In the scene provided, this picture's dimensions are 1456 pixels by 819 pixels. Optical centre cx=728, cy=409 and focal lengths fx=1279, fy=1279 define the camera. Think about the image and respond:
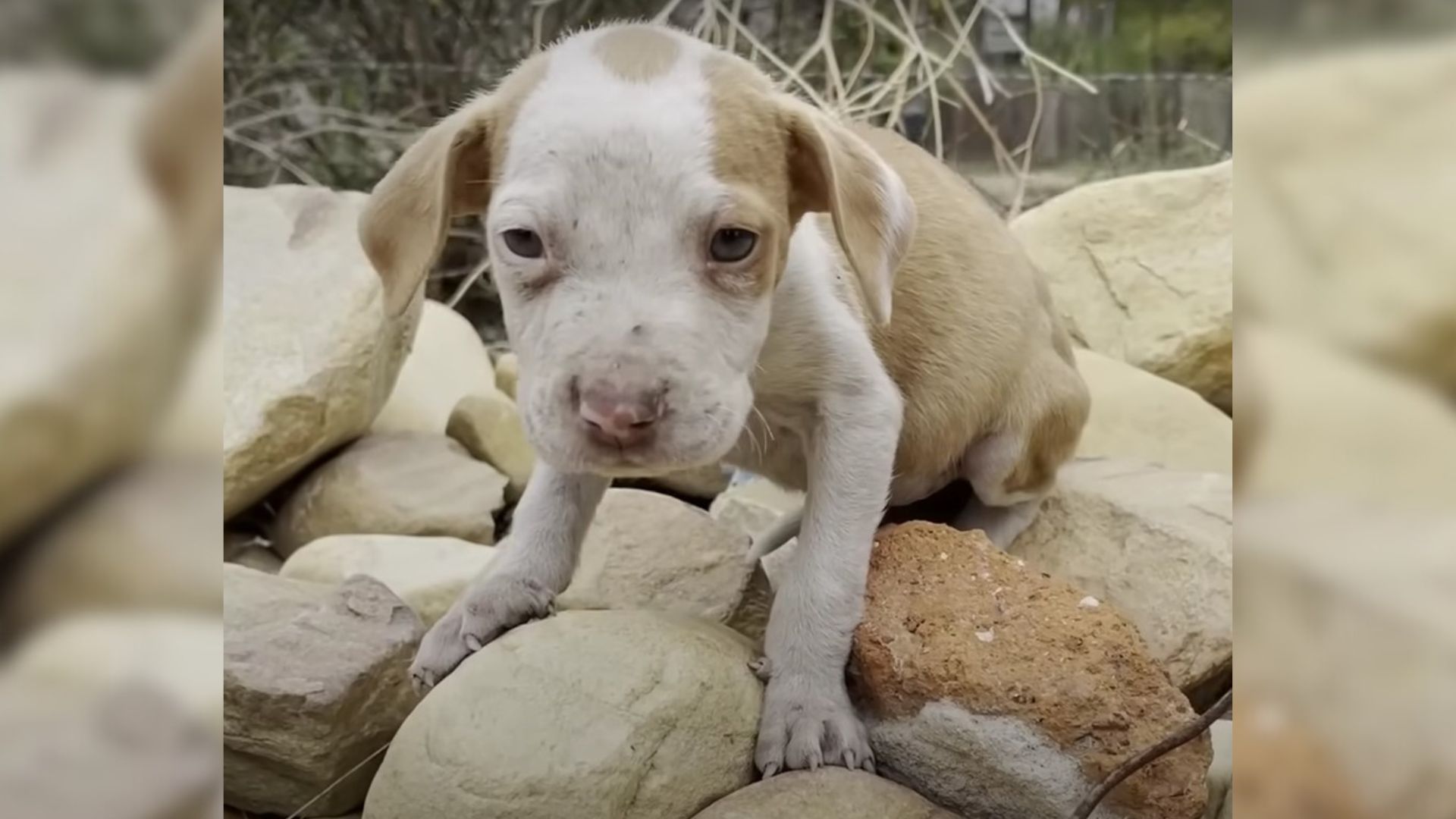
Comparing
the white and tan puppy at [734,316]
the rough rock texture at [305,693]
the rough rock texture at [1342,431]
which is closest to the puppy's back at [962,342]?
the white and tan puppy at [734,316]

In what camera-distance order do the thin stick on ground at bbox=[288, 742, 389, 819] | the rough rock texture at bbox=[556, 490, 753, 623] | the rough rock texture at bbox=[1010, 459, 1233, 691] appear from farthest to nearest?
the rough rock texture at bbox=[556, 490, 753, 623] < the rough rock texture at bbox=[1010, 459, 1233, 691] < the thin stick on ground at bbox=[288, 742, 389, 819]

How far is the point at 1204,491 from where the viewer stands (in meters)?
1.48

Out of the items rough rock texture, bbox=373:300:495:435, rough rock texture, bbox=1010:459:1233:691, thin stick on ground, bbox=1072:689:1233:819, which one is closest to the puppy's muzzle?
thin stick on ground, bbox=1072:689:1233:819

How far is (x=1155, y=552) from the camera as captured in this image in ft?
4.56

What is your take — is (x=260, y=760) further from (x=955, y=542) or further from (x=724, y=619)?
(x=955, y=542)

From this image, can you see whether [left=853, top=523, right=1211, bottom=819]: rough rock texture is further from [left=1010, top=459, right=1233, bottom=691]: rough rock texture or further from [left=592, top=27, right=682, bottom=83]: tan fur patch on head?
[left=592, top=27, right=682, bottom=83]: tan fur patch on head

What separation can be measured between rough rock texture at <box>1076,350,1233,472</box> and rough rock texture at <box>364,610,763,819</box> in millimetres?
795

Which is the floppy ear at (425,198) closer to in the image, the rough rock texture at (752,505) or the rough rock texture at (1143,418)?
the rough rock texture at (752,505)

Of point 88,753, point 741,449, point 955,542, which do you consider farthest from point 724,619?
point 88,753

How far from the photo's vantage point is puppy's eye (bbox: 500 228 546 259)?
1016mm

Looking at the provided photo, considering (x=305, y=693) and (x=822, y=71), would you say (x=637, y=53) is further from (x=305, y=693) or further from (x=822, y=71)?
(x=305, y=693)

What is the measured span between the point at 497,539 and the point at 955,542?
2.27 feet

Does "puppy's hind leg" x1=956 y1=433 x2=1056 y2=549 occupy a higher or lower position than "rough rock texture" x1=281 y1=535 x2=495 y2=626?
higher

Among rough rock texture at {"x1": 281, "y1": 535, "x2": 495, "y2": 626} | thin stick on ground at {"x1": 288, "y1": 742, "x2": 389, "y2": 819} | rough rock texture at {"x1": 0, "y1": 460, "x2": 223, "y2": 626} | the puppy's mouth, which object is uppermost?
rough rock texture at {"x1": 0, "y1": 460, "x2": 223, "y2": 626}
